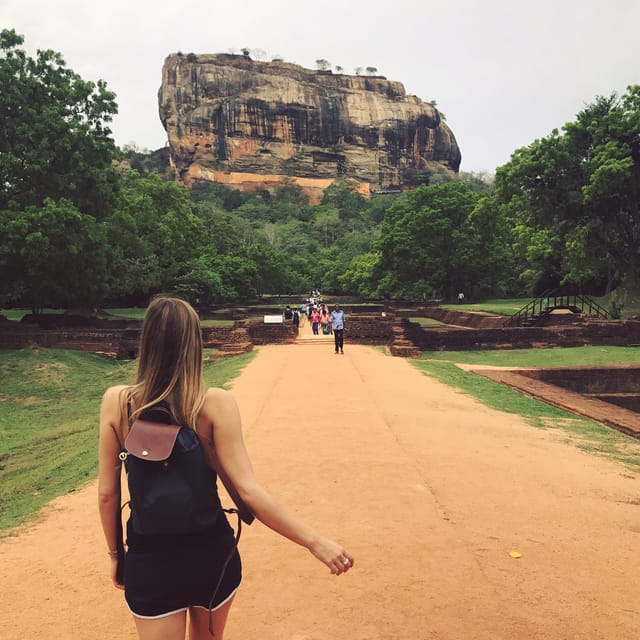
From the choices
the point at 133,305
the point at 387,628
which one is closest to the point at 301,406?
the point at 387,628

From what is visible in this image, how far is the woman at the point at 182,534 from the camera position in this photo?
61.5 inches

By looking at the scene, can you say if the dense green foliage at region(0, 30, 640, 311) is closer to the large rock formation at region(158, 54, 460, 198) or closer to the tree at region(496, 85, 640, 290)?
the tree at region(496, 85, 640, 290)

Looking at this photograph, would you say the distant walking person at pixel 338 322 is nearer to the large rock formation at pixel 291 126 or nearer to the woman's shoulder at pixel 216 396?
the woman's shoulder at pixel 216 396

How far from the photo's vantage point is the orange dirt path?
267 centimetres

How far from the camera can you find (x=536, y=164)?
2252 cm

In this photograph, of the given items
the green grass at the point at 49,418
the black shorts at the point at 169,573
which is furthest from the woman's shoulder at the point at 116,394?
the green grass at the point at 49,418

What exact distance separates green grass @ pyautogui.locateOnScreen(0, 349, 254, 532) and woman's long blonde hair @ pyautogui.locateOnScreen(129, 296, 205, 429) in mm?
1083

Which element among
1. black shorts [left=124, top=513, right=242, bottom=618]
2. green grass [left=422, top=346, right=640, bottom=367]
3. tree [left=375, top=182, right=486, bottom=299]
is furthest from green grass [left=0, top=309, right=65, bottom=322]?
black shorts [left=124, top=513, right=242, bottom=618]

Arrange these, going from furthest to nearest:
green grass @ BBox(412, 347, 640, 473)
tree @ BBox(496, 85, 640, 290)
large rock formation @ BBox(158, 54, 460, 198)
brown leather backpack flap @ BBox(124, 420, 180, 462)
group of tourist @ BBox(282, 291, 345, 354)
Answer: large rock formation @ BBox(158, 54, 460, 198)
tree @ BBox(496, 85, 640, 290)
group of tourist @ BBox(282, 291, 345, 354)
green grass @ BBox(412, 347, 640, 473)
brown leather backpack flap @ BBox(124, 420, 180, 462)

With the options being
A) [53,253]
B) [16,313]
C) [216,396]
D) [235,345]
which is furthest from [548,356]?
[16,313]

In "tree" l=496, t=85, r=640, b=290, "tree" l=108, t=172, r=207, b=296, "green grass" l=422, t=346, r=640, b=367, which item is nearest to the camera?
"green grass" l=422, t=346, r=640, b=367

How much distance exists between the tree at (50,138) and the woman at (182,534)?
18706mm

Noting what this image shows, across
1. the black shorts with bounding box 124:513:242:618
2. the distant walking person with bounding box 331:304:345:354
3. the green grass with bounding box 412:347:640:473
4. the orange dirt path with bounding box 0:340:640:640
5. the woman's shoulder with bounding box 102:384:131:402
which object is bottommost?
the green grass with bounding box 412:347:640:473

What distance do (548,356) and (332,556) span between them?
50.6ft
